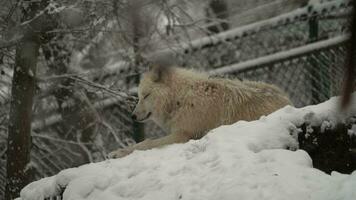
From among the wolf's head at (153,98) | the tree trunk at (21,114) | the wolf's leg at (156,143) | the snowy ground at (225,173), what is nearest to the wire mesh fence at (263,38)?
the wolf's head at (153,98)

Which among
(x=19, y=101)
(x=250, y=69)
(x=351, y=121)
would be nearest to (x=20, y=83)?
(x=19, y=101)

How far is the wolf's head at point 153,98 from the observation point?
229 inches

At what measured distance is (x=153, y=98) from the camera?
593 centimetres

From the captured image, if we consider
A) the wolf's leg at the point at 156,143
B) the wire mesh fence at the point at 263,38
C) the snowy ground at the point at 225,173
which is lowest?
the wolf's leg at the point at 156,143

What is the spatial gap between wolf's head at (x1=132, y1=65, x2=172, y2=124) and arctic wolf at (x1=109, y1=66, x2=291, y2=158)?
1cm

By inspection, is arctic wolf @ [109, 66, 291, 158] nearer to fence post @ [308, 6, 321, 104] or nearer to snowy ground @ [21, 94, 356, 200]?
snowy ground @ [21, 94, 356, 200]

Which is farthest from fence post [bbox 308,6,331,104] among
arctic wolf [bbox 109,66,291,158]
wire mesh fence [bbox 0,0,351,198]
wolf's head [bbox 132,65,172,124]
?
wolf's head [bbox 132,65,172,124]

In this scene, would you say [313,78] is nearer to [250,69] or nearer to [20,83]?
[250,69]

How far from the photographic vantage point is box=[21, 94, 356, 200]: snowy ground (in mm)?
2955

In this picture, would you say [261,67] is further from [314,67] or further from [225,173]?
[225,173]

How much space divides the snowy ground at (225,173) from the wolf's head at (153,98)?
5.00 ft

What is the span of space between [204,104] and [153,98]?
Result: 77cm

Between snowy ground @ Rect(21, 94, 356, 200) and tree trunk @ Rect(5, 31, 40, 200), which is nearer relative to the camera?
snowy ground @ Rect(21, 94, 356, 200)

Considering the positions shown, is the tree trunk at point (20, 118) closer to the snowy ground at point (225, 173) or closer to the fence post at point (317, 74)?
the snowy ground at point (225, 173)
